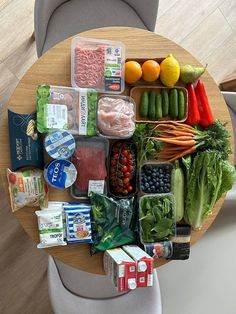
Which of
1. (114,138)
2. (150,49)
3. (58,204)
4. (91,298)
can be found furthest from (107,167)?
(91,298)

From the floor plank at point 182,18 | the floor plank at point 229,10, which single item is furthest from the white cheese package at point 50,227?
the floor plank at point 229,10

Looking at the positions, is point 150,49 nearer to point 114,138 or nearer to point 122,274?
point 114,138

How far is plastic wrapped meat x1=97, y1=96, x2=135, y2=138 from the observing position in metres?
1.34

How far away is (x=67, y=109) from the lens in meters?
1.32

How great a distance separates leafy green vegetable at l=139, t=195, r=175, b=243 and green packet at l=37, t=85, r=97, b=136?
31 centimetres

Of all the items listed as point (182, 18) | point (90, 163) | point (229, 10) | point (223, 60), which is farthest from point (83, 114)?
point (229, 10)

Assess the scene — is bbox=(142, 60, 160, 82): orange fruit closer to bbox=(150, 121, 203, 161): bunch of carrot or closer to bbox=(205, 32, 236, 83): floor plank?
bbox=(150, 121, 203, 161): bunch of carrot

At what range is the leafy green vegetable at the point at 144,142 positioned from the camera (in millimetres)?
1364

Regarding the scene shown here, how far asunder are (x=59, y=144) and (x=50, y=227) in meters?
0.27

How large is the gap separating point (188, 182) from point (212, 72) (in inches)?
41.6

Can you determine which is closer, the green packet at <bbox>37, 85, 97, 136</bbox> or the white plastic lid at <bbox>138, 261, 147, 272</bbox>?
the white plastic lid at <bbox>138, 261, 147, 272</bbox>

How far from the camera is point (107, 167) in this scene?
4.49ft

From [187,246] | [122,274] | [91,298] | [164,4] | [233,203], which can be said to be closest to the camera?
[122,274]

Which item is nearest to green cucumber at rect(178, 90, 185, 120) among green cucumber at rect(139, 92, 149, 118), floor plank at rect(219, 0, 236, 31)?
green cucumber at rect(139, 92, 149, 118)
